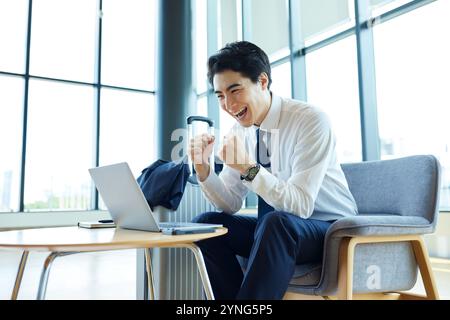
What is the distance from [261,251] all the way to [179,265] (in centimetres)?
80

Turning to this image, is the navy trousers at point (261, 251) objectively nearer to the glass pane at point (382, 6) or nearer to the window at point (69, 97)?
the glass pane at point (382, 6)

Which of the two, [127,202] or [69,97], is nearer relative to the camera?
[127,202]

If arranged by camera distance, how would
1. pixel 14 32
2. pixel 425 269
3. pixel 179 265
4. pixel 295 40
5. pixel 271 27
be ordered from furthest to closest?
pixel 14 32, pixel 271 27, pixel 295 40, pixel 179 265, pixel 425 269

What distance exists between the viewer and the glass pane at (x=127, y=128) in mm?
6191

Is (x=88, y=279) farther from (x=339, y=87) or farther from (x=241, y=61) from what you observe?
(x=339, y=87)

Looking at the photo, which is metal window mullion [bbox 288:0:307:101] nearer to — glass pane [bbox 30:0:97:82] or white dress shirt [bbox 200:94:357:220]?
white dress shirt [bbox 200:94:357:220]

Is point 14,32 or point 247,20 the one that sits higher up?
point 14,32

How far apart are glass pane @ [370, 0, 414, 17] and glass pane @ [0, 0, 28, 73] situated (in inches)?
177

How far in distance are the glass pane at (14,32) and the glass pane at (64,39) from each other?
0.40ft

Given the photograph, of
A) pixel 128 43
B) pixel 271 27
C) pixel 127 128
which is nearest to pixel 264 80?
pixel 271 27

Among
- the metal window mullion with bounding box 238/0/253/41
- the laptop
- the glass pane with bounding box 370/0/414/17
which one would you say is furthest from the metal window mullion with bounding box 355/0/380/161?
the laptop

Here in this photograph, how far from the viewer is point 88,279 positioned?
3076mm

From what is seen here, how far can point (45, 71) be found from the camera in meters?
5.75

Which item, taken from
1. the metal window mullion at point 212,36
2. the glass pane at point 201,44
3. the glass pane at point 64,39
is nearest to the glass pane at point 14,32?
the glass pane at point 64,39
